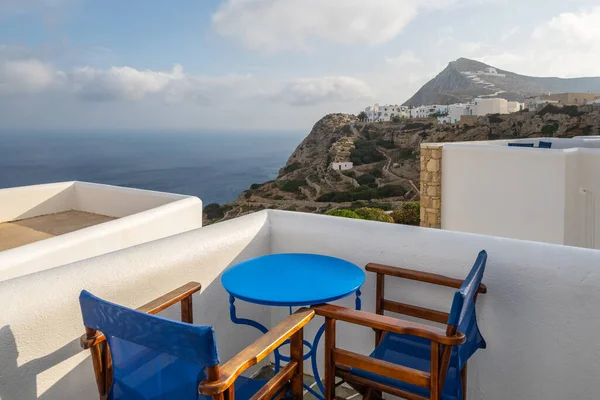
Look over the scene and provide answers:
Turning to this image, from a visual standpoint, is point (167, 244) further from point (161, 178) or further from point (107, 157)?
point (107, 157)

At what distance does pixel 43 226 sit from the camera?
5.39 meters

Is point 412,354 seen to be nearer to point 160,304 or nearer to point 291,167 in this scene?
point 160,304

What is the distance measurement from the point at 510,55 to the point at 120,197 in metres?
59.4

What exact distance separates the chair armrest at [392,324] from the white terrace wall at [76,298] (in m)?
0.84

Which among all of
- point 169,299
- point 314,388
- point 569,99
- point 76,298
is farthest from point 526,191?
point 569,99

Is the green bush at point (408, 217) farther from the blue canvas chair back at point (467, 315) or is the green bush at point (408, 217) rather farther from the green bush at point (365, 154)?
the green bush at point (365, 154)

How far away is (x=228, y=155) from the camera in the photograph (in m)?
79.9

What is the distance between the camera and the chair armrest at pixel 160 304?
1723mm

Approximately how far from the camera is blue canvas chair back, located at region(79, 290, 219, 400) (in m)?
1.41

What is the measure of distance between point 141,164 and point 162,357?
6249 cm

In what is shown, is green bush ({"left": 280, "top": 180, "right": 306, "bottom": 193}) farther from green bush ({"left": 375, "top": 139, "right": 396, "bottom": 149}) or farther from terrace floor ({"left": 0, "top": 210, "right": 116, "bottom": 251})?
terrace floor ({"left": 0, "top": 210, "right": 116, "bottom": 251})

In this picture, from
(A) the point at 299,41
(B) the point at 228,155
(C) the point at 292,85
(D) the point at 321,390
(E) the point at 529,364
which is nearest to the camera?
(E) the point at 529,364

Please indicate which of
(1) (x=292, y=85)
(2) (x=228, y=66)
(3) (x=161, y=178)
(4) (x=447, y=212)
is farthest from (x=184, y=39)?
(4) (x=447, y=212)

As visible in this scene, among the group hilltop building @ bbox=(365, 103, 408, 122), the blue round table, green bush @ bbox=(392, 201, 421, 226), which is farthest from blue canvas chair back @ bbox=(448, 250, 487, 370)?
hilltop building @ bbox=(365, 103, 408, 122)
